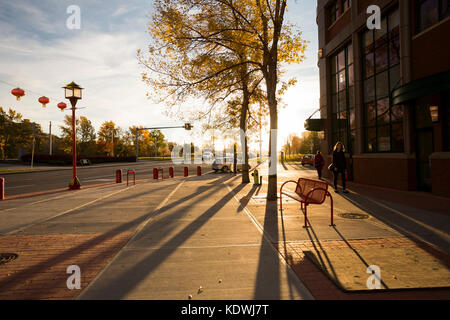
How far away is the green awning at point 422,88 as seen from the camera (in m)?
8.72

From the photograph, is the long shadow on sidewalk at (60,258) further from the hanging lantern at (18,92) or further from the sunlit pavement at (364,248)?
the hanging lantern at (18,92)

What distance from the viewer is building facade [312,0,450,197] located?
9.88m

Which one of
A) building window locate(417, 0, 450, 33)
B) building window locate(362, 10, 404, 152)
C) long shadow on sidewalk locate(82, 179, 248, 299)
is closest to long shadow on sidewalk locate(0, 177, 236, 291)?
long shadow on sidewalk locate(82, 179, 248, 299)

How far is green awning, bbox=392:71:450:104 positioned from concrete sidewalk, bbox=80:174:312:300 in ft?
25.2

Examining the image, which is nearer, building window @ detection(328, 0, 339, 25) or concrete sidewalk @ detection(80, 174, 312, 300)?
concrete sidewalk @ detection(80, 174, 312, 300)

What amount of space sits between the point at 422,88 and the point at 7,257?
12.0 meters

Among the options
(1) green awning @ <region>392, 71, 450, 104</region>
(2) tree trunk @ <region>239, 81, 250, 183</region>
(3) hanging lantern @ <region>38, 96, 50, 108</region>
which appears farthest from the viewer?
(3) hanging lantern @ <region>38, 96, 50, 108</region>

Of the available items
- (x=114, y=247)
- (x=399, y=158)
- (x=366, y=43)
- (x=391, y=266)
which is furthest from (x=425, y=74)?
(x=114, y=247)

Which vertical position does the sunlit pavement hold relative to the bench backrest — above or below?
below

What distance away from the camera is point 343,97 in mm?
17031

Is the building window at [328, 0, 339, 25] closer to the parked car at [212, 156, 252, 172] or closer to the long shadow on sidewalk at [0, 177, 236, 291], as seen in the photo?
the parked car at [212, 156, 252, 172]

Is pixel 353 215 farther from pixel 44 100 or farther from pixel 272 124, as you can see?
pixel 44 100
